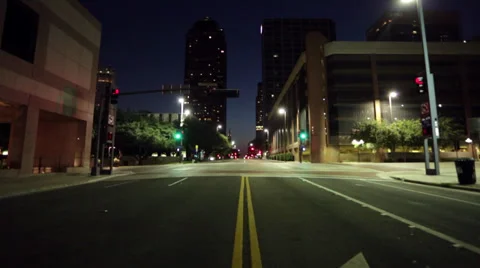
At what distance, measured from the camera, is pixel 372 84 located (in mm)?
58438

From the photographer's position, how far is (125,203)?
29.1 ft

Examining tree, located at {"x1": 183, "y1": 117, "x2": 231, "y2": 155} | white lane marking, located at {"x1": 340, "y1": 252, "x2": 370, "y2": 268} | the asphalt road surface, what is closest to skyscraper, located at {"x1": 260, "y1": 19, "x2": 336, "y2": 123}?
tree, located at {"x1": 183, "y1": 117, "x2": 231, "y2": 155}

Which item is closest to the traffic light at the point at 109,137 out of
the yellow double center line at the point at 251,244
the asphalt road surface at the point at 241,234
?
the asphalt road surface at the point at 241,234

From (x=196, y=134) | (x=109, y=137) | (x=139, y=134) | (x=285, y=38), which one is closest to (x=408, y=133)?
(x=139, y=134)

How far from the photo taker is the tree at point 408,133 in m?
45.5

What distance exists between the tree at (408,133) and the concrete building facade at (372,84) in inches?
418

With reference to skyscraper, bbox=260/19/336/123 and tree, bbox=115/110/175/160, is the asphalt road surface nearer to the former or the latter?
tree, bbox=115/110/175/160

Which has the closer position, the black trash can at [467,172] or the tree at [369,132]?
the black trash can at [467,172]

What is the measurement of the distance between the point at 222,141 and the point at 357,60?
3974cm

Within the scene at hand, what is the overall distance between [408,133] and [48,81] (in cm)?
4751

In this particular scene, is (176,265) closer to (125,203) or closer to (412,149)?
(125,203)

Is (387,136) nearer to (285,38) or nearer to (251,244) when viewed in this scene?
(251,244)

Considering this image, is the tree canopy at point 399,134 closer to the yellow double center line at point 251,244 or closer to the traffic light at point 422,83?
the traffic light at point 422,83

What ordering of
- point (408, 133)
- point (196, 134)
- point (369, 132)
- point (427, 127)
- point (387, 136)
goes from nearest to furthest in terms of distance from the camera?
point (427, 127) < point (408, 133) < point (387, 136) < point (369, 132) < point (196, 134)
